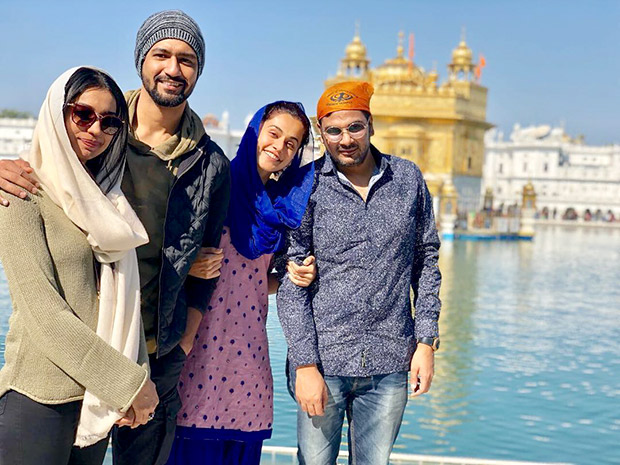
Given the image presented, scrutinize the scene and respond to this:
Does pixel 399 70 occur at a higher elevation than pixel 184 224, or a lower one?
higher

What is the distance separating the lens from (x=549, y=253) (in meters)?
22.0

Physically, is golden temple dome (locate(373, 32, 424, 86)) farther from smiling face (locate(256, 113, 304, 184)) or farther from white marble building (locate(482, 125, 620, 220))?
smiling face (locate(256, 113, 304, 184))

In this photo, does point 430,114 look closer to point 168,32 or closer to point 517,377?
point 517,377

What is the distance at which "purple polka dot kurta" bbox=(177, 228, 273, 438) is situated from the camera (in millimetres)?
1971

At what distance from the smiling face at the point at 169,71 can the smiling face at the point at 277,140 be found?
23 cm

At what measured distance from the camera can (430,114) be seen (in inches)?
1264

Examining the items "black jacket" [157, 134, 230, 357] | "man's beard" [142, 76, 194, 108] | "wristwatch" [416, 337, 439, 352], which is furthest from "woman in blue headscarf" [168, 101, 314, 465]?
"wristwatch" [416, 337, 439, 352]

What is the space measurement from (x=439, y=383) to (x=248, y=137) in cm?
473

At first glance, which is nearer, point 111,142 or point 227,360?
point 111,142

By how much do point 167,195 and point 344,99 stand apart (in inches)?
19.6

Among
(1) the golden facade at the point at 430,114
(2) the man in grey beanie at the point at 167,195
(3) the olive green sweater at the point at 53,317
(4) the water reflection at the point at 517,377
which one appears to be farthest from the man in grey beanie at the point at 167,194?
→ (1) the golden facade at the point at 430,114

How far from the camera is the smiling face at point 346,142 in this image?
1954mm

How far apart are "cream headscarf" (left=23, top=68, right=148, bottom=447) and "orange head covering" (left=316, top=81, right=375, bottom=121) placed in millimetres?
590

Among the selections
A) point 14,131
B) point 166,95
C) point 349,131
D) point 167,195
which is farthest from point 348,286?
point 14,131
